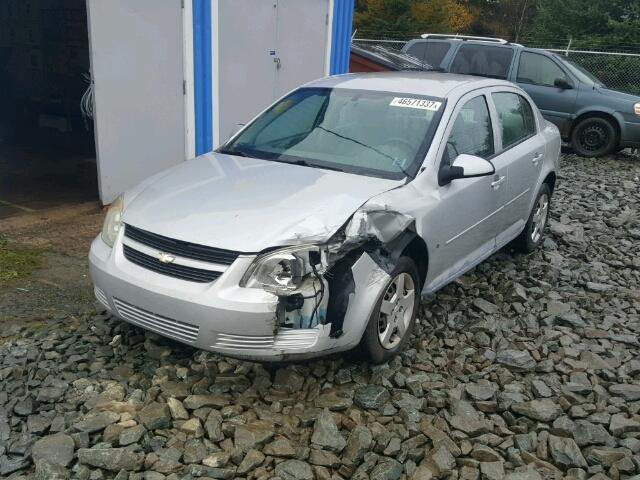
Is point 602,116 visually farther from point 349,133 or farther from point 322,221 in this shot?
point 322,221

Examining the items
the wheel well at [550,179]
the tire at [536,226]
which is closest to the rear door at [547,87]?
the wheel well at [550,179]

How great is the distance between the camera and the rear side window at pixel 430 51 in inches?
492

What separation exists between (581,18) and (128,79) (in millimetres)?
24115

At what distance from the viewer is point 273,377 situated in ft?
11.7

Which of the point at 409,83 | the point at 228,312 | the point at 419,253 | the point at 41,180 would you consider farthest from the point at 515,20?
the point at 228,312

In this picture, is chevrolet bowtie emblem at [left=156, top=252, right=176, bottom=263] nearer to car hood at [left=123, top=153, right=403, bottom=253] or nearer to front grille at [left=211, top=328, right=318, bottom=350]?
car hood at [left=123, top=153, right=403, bottom=253]

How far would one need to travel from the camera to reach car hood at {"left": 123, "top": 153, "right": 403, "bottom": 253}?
3234 millimetres

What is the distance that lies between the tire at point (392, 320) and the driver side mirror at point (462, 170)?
25.1 inches

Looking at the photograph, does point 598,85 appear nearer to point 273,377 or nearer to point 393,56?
point 393,56

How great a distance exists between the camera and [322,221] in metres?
3.34

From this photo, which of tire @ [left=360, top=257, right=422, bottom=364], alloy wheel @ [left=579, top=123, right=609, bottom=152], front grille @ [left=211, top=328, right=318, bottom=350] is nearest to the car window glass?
tire @ [left=360, top=257, right=422, bottom=364]

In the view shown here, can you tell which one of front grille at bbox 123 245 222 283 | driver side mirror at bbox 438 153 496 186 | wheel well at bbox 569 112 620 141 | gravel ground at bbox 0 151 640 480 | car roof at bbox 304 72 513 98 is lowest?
gravel ground at bbox 0 151 640 480

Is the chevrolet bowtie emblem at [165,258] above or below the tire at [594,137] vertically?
above

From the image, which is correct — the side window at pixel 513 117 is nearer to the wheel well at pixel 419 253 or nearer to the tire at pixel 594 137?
the wheel well at pixel 419 253
